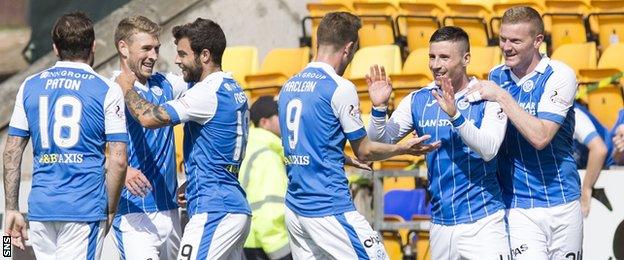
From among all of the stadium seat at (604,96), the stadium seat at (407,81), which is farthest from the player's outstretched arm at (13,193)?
the stadium seat at (604,96)

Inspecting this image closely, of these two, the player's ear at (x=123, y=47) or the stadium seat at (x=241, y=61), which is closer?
the player's ear at (x=123, y=47)

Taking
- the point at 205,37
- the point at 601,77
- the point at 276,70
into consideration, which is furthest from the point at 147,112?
the point at 276,70

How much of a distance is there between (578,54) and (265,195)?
424 cm

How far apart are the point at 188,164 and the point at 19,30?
8002 mm

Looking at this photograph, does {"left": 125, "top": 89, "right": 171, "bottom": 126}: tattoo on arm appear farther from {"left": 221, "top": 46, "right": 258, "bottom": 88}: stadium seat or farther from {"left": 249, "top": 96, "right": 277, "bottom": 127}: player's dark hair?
{"left": 221, "top": 46, "right": 258, "bottom": 88}: stadium seat

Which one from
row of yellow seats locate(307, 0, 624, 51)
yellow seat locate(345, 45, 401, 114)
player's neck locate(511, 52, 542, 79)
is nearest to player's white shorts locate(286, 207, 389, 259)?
player's neck locate(511, 52, 542, 79)

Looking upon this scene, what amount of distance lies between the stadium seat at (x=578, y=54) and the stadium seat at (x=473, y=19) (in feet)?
4.18

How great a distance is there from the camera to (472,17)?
14.9m

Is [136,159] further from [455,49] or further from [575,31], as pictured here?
[575,31]

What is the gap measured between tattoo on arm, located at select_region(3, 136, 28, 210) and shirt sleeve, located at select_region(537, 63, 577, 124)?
9.75ft

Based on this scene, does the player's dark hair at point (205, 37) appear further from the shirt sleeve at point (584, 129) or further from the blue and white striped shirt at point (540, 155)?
the shirt sleeve at point (584, 129)

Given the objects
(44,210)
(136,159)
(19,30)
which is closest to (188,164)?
(136,159)

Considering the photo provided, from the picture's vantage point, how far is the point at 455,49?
835 centimetres

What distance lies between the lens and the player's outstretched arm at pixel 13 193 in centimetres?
816
